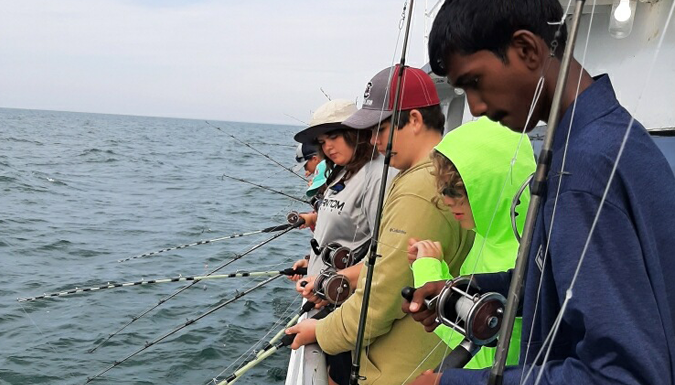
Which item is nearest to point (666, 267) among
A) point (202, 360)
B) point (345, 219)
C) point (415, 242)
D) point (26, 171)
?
point (415, 242)

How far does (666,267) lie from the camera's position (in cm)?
112

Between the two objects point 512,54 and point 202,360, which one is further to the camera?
point 202,360

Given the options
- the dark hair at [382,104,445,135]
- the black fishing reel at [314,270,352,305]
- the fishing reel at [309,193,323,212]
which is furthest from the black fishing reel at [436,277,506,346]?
the fishing reel at [309,193,323,212]

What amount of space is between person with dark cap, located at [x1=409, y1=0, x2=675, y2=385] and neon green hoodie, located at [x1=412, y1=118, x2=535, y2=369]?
0.55 meters

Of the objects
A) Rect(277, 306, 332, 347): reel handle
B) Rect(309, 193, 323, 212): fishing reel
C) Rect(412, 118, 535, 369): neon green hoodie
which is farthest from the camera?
Rect(309, 193, 323, 212): fishing reel

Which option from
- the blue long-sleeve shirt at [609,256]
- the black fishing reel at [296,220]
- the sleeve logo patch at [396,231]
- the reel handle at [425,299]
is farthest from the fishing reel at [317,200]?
the blue long-sleeve shirt at [609,256]

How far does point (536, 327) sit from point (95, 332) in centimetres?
746

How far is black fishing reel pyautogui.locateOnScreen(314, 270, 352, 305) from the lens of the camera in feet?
9.85

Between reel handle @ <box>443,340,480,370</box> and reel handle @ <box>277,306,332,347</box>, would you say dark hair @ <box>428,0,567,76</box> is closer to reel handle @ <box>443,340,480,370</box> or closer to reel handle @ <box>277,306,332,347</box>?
reel handle @ <box>443,340,480,370</box>

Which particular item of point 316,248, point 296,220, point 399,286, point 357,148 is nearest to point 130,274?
point 296,220

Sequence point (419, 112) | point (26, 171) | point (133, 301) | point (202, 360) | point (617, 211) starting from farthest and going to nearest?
1. point (26, 171)
2. point (133, 301)
3. point (202, 360)
4. point (419, 112)
5. point (617, 211)

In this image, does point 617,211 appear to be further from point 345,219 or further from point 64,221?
point 64,221

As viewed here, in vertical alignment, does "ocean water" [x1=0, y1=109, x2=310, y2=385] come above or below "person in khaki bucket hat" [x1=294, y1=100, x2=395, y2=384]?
below

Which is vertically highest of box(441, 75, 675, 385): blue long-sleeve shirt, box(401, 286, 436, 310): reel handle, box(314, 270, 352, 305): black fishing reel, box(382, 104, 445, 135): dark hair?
box(382, 104, 445, 135): dark hair
